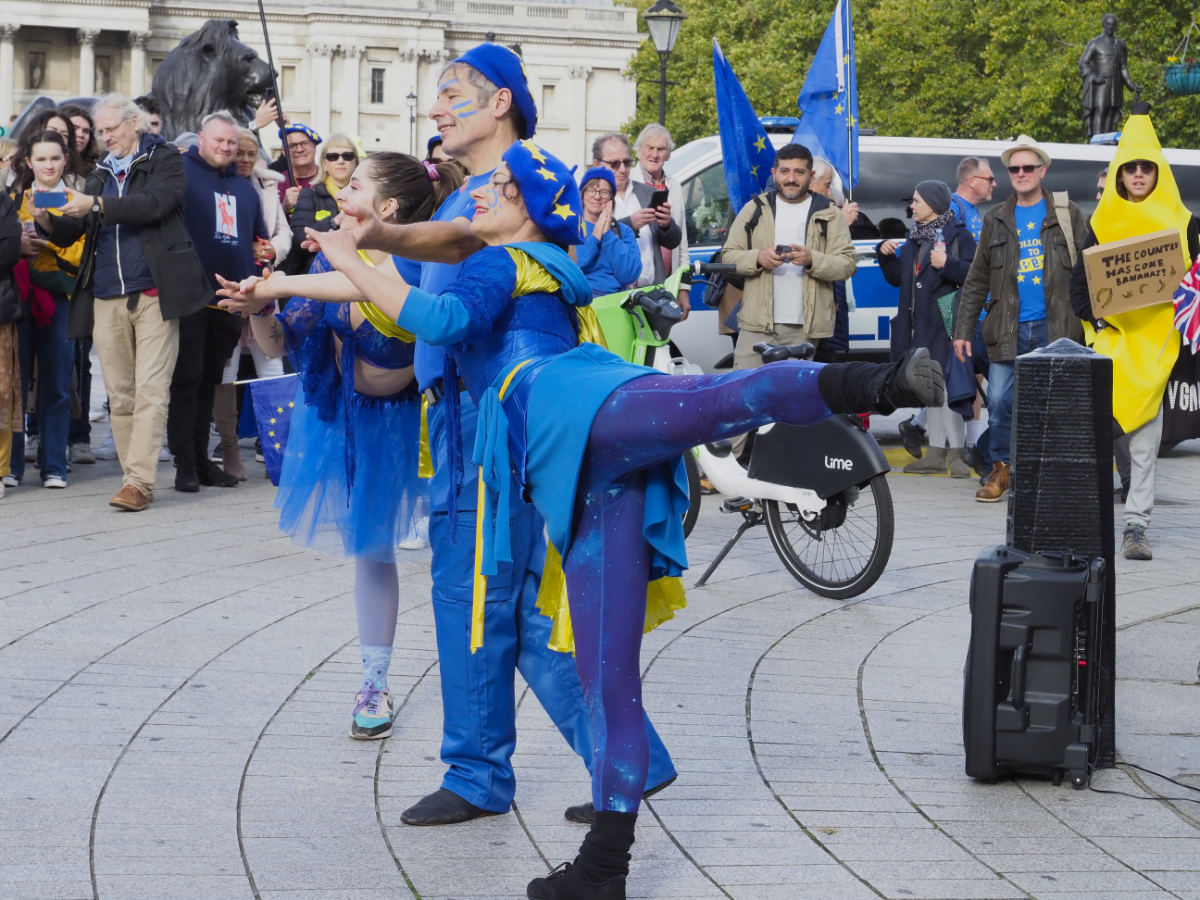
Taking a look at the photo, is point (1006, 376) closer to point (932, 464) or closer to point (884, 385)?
point (932, 464)

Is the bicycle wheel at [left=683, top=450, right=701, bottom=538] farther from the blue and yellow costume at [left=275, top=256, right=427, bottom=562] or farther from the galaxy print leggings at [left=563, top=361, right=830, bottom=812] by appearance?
the galaxy print leggings at [left=563, top=361, right=830, bottom=812]

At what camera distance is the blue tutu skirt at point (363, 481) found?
5.05 metres

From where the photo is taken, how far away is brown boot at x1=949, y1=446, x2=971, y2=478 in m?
12.1

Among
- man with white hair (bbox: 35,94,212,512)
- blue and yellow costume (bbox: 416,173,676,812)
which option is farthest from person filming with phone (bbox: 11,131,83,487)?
blue and yellow costume (bbox: 416,173,676,812)

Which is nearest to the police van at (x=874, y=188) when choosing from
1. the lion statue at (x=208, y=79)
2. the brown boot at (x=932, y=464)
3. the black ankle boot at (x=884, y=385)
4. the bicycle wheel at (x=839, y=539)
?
the brown boot at (x=932, y=464)

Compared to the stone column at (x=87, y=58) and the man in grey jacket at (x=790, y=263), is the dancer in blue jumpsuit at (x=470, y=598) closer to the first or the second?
the man in grey jacket at (x=790, y=263)

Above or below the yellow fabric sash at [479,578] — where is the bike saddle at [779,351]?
above

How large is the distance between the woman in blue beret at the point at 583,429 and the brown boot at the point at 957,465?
325 inches

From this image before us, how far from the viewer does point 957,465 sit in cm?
1228

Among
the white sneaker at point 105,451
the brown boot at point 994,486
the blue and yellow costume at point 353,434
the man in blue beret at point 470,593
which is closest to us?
the man in blue beret at point 470,593

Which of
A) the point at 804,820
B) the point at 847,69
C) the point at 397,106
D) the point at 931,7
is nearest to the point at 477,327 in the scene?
the point at 804,820

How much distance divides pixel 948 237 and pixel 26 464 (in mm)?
6268

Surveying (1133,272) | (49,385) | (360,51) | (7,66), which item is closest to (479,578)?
(1133,272)

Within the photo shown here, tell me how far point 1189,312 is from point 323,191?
519 centimetres
